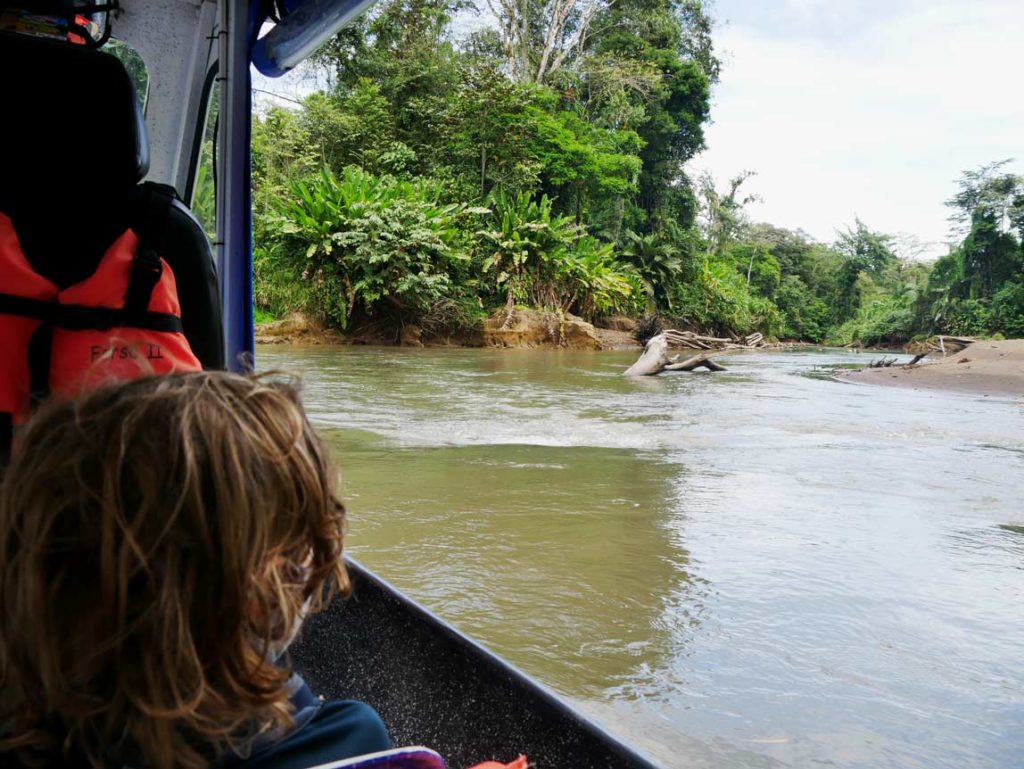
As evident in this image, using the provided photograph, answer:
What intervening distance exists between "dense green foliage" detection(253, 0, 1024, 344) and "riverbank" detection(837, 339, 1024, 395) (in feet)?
26.2

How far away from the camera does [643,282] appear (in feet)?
79.2

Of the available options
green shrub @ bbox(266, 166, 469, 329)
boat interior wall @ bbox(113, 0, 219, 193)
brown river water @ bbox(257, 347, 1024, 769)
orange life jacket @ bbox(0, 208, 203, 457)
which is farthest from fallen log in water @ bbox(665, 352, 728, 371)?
orange life jacket @ bbox(0, 208, 203, 457)

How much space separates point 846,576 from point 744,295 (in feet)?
88.3

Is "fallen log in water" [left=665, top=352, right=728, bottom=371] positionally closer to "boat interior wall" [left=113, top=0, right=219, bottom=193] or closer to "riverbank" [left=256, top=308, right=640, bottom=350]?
"riverbank" [left=256, top=308, right=640, bottom=350]

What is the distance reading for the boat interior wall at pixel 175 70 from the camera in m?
3.06

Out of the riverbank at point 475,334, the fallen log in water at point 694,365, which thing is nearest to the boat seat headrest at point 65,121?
the fallen log in water at point 694,365

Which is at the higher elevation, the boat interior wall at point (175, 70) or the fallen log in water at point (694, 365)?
the boat interior wall at point (175, 70)

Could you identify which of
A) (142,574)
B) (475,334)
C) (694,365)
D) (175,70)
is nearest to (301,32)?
(175,70)

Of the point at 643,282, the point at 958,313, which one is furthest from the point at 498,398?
the point at 958,313

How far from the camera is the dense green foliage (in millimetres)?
17359

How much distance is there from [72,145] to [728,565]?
2933 millimetres

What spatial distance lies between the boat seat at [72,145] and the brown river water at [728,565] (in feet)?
5.70

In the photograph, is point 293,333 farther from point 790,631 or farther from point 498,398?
point 790,631

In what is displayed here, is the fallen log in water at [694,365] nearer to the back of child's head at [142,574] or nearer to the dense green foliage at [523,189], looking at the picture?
the dense green foliage at [523,189]
